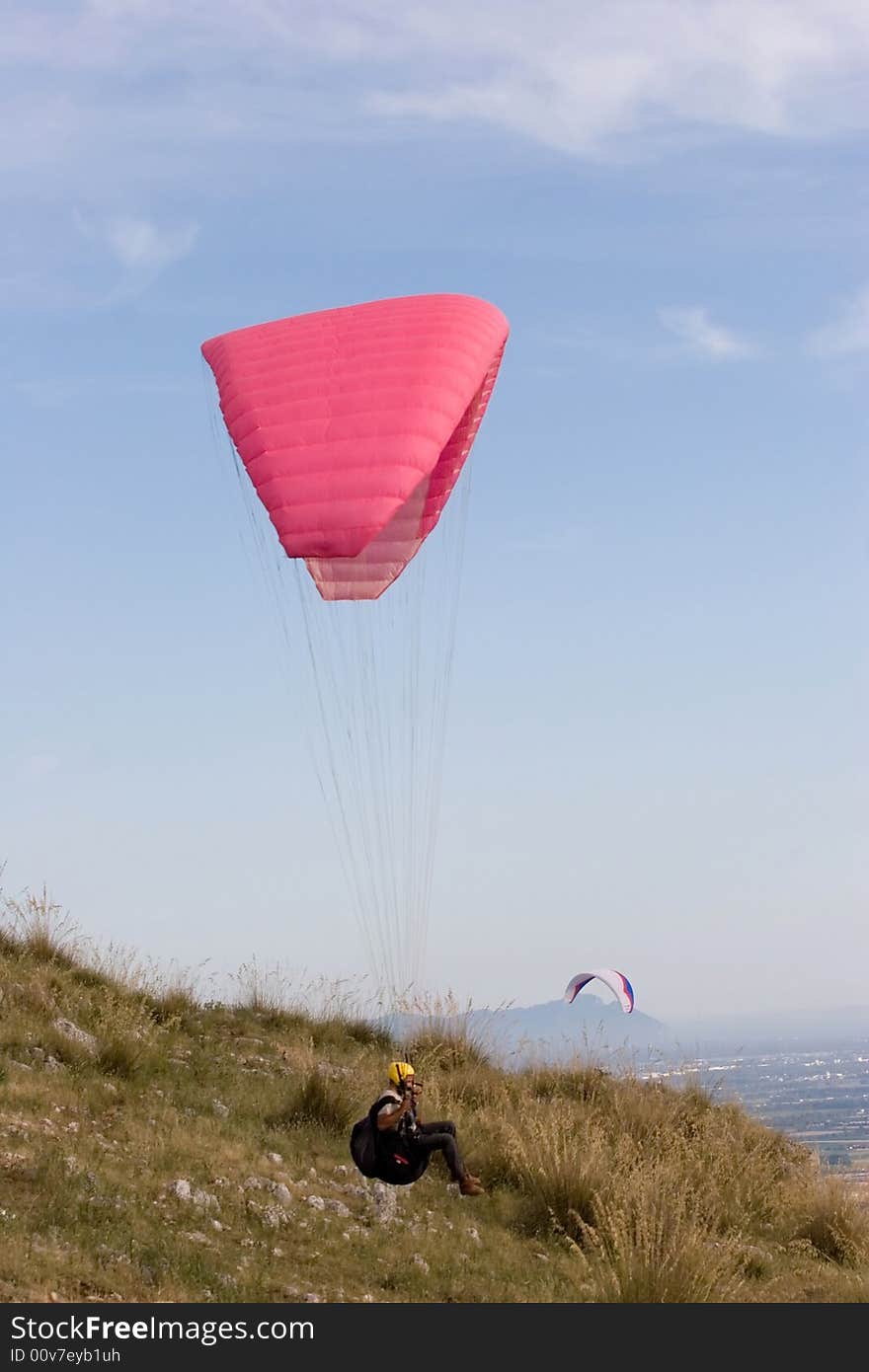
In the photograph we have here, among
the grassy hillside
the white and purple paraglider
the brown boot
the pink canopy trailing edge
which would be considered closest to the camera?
the grassy hillside

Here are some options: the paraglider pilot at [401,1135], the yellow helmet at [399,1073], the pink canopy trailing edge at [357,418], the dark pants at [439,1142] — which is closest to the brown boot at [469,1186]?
the dark pants at [439,1142]

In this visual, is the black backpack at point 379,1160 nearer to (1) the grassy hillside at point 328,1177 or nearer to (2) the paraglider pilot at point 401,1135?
(2) the paraglider pilot at point 401,1135

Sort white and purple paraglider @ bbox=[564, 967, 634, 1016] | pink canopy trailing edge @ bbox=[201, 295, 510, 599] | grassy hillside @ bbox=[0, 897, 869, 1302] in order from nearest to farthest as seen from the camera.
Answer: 1. grassy hillside @ bbox=[0, 897, 869, 1302]
2. pink canopy trailing edge @ bbox=[201, 295, 510, 599]
3. white and purple paraglider @ bbox=[564, 967, 634, 1016]

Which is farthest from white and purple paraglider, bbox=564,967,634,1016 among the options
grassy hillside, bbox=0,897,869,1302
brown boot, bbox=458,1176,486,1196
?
brown boot, bbox=458,1176,486,1196

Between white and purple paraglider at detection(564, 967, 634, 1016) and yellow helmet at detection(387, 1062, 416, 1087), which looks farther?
white and purple paraglider at detection(564, 967, 634, 1016)

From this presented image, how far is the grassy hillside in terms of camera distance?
9.50 m

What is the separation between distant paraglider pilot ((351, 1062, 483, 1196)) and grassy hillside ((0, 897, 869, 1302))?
85cm

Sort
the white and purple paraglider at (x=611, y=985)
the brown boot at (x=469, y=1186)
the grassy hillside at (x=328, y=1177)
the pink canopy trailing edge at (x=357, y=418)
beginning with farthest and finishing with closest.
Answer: the white and purple paraglider at (x=611, y=985), the pink canopy trailing edge at (x=357, y=418), the brown boot at (x=469, y=1186), the grassy hillside at (x=328, y=1177)

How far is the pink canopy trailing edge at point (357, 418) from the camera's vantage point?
10.9m

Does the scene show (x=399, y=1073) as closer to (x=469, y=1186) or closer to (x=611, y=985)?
(x=469, y=1186)

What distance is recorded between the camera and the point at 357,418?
11.8 meters

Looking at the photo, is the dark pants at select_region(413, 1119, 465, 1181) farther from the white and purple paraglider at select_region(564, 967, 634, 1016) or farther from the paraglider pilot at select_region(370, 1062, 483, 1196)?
the white and purple paraglider at select_region(564, 967, 634, 1016)

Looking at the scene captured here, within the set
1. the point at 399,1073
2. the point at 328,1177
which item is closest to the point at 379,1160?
the point at 399,1073
